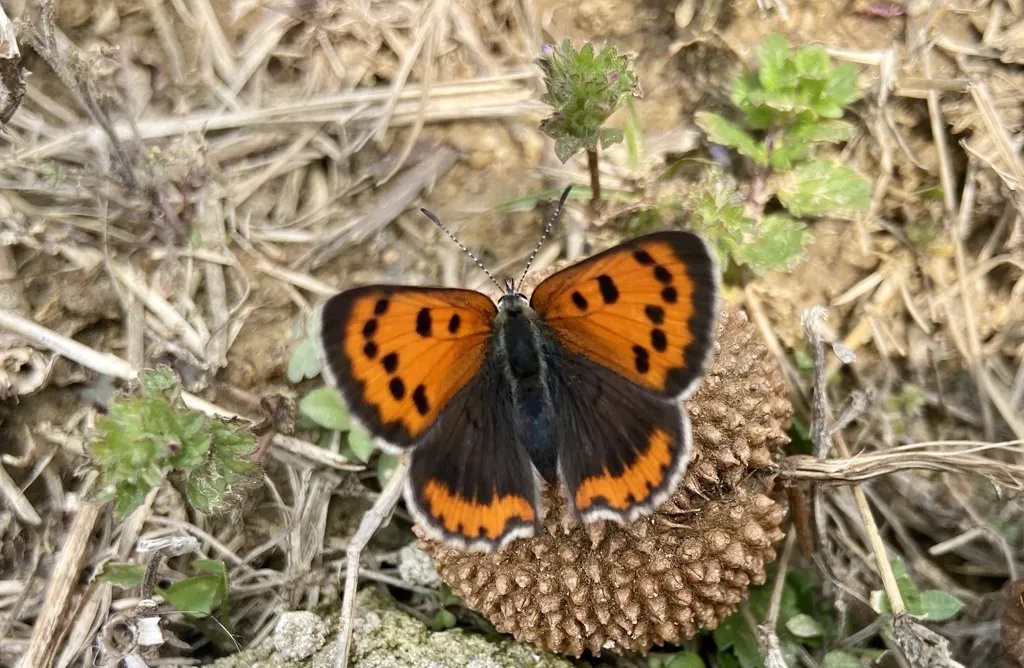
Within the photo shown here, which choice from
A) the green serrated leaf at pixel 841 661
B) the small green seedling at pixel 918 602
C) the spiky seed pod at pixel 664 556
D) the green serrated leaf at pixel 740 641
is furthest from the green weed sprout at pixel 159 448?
the small green seedling at pixel 918 602

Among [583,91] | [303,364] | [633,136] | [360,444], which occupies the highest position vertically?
[583,91]

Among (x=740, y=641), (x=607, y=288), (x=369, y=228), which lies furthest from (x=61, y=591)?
(x=740, y=641)

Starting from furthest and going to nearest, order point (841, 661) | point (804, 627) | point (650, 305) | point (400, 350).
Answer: point (804, 627), point (841, 661), point (400, 350), point (650, 305)

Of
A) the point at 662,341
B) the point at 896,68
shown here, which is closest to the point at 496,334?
the point at 662,341

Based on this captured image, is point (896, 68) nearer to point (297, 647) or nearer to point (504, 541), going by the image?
point (504, 541)

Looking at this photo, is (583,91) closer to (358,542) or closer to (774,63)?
(774,63)

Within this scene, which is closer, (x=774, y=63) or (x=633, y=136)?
(x=774, y=63)
